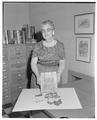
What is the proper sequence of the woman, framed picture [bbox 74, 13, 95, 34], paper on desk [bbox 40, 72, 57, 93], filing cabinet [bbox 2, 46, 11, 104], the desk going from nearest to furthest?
the desk
paper on desk [bbox 40, 72, 57, 93]
the woman
framed picture [bbox 74, 13, 95, 34]
filing cabinet [bbox 2, 46, 11, 104]

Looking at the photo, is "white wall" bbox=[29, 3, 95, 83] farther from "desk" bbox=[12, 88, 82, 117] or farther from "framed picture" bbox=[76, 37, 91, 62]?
"desk" bbox=[12, 88, 82, 117]

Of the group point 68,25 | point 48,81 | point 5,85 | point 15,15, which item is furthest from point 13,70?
point 48,81

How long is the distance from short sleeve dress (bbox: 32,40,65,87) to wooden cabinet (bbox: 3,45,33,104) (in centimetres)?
124

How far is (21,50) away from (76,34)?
38.3 inches

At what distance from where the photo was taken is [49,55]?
1267mm

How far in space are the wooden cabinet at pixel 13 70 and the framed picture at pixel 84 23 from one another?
97 centimetres

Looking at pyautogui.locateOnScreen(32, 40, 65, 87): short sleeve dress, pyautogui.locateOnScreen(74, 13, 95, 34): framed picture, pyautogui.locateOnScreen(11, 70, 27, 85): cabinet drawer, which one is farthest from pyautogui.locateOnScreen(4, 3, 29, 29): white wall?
pyautogui.locateOnScreen(32, 40, 65, 87): short sleeve dress

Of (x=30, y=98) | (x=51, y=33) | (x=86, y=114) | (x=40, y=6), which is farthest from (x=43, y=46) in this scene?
(x=40, y=6)

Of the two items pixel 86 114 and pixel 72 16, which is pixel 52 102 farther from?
pixel 72 16

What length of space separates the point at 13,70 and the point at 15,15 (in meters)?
0.97

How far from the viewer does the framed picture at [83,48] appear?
69.4 inches

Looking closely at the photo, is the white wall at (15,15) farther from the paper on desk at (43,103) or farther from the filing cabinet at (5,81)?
the paper on desk at (43,103)

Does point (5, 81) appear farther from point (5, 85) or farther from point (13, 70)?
point (13, 70)

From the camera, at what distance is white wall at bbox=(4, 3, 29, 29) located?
267cm
